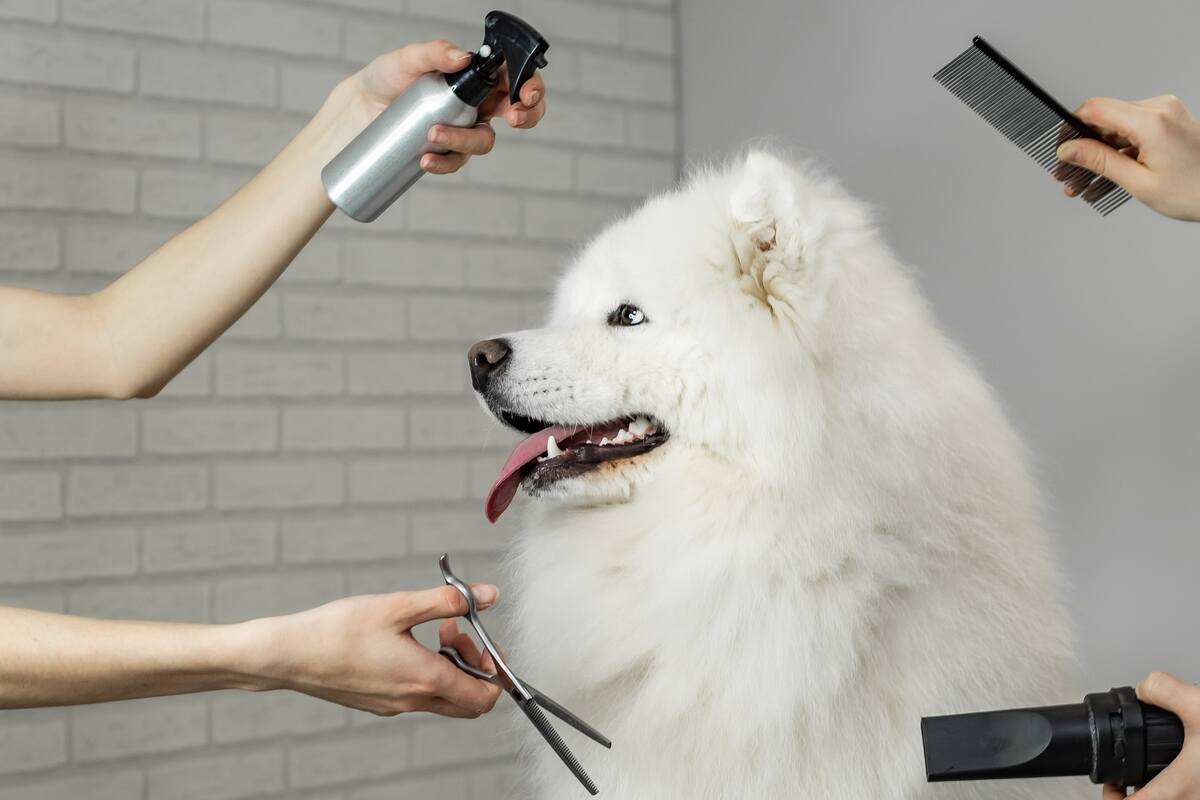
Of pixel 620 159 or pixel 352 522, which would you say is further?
pixel 620 159

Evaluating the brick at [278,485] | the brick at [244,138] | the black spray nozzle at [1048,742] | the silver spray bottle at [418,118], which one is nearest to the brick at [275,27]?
the brick at [244,138]

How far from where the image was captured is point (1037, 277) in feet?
8.54

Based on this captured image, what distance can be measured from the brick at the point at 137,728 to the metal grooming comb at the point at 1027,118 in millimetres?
2196

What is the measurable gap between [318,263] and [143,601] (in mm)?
952

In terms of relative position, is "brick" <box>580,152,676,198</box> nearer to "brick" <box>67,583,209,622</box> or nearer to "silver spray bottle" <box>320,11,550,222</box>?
"brick" <box>67,583,209,622</box>

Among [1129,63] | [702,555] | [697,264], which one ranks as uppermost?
[1129,63]

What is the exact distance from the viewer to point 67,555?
2.59 meters

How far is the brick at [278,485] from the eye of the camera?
9.26 feet

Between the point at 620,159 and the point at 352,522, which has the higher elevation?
the point at 620,159

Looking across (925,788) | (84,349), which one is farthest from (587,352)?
(84,349)

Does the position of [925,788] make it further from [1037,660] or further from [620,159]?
[620,159]

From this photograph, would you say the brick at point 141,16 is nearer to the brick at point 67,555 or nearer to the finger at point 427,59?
the brick at point 67,555

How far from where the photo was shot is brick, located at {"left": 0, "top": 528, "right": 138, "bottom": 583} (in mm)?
2535

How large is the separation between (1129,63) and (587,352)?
5.18 feet
